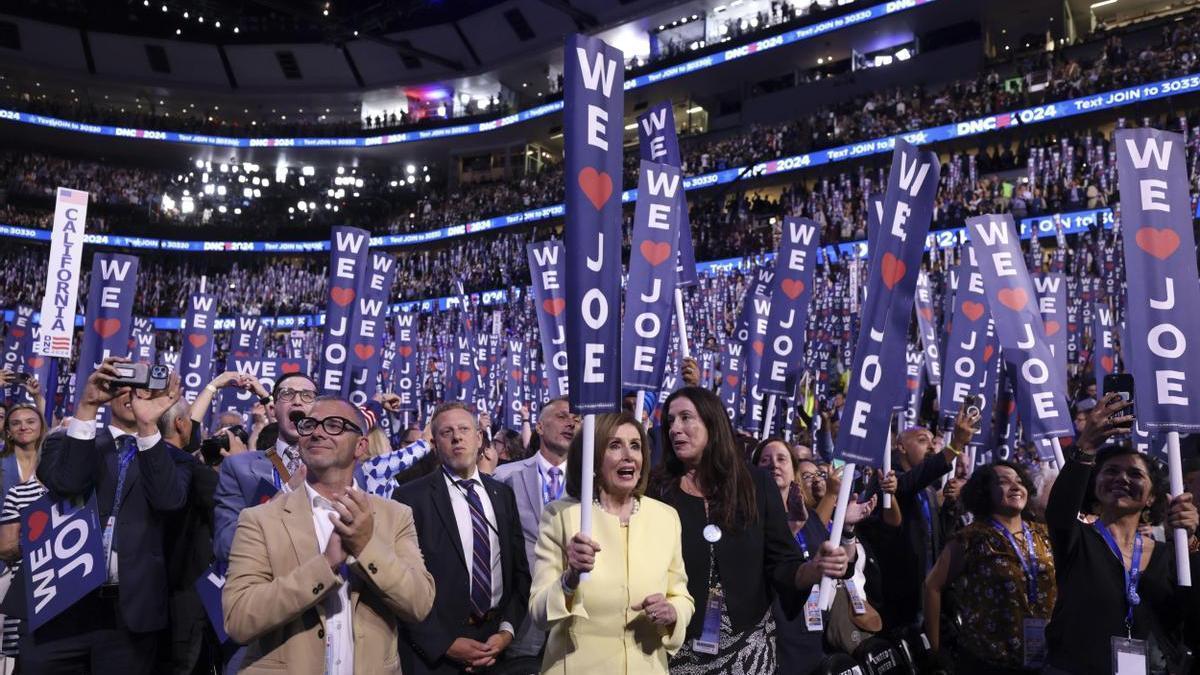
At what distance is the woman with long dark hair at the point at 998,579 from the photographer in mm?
4570

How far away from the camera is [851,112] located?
33.2 m

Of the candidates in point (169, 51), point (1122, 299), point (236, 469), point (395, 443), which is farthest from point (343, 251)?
point (169, 51)

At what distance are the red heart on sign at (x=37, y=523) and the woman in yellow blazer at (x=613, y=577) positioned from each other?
2.13 meters

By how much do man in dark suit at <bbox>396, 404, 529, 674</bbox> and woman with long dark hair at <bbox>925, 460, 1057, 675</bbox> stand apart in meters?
2.05

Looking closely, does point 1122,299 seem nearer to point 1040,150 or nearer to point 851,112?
point 1040,150

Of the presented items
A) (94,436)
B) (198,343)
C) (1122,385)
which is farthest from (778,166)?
(94,436)

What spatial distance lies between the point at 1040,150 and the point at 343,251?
20.6 meters

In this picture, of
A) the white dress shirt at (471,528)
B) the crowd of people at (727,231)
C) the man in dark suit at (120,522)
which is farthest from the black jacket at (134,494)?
the crowd of people at (727,231)

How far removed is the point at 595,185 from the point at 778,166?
30080 mm

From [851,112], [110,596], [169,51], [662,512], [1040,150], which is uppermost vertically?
Result: [169,51]

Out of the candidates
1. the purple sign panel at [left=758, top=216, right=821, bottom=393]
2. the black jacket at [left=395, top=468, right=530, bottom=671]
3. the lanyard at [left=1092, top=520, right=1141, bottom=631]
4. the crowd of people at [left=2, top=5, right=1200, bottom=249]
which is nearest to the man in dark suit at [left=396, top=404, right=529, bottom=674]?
the black jacket at [left=395, top=468, right=530, bottom=671]

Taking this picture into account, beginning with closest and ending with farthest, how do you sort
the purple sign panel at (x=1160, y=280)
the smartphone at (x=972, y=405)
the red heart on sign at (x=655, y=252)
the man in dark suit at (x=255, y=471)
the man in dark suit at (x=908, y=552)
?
the man in dark suit at (x=255, y=471), the purple sign panel at (x=1160, y=280), the smartphone at (x=972, y=405), the man in dark suit at (x=908, y=552), the red heart on sign at (x=655, y=252)

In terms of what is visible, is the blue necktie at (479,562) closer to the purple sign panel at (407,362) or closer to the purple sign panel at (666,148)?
the purple sign panel at (666,148)

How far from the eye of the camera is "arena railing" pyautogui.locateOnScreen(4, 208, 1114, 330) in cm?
2311
